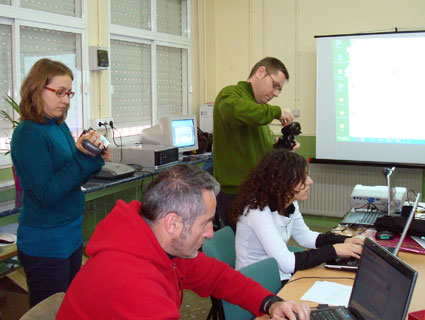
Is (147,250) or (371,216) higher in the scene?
(147,250)

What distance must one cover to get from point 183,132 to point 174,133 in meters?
0.17

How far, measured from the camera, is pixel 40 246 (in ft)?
6.55

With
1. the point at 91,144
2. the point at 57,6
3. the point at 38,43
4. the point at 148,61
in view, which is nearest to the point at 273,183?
the point at 91,144

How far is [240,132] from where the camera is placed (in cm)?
283

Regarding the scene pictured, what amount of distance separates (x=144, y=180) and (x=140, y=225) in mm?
2630

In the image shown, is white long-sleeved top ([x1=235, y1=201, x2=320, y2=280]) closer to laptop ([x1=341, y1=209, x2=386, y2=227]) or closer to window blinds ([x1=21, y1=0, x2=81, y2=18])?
laptop ([x1=341, y1=209, x2=386, y2=227])

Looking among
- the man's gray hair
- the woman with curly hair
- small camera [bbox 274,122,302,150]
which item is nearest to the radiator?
small camera [bbox 274,122,302,150]

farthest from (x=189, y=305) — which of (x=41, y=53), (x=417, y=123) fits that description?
(x=417, y=123)

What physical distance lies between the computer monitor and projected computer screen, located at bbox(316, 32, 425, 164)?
4.32 ft

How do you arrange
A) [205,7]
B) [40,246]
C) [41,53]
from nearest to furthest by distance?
[40,246]
[41,53]
[205,7]

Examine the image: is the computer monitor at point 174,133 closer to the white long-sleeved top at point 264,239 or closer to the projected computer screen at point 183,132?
the projected computer screen at point 183,132

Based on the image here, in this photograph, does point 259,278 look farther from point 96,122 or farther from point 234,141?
point 96,122

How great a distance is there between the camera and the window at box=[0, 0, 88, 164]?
10.9 ft

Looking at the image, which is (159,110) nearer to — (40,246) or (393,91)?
(393,91)
